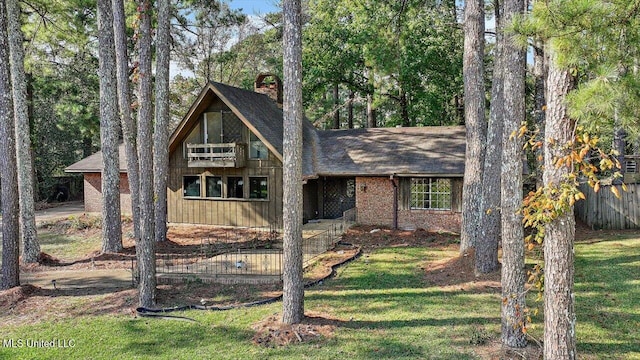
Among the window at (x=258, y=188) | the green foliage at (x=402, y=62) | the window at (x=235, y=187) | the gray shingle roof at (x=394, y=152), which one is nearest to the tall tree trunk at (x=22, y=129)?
the window at (x=235, y=187)

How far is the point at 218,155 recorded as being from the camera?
671 inches

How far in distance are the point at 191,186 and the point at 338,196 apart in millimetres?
6406

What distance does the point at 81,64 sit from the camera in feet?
85.6

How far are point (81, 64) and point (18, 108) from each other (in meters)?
16.9

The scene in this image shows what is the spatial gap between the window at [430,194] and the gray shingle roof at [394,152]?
59cm

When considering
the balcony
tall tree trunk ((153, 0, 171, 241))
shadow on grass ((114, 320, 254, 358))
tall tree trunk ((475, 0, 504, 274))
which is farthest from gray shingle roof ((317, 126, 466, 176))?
shadow on grass ((114, 320, 254, 358))

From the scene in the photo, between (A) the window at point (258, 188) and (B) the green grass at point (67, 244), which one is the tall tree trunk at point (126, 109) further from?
(A) the window at point (258, 188)

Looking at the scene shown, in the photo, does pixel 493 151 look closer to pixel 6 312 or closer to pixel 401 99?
pixel 6 312

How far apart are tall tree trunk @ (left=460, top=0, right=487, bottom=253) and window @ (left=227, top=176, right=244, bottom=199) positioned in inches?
377

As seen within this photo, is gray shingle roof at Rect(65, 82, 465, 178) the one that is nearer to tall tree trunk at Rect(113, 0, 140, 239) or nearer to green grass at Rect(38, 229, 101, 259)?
green grass at Rect(38, 229, 101, 259)

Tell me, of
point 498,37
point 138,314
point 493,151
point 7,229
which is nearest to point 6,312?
point 7,229

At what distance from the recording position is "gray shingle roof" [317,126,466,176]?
16.1 metres

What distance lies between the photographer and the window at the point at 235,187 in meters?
17.7

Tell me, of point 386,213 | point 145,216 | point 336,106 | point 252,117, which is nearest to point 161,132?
point 252,117
